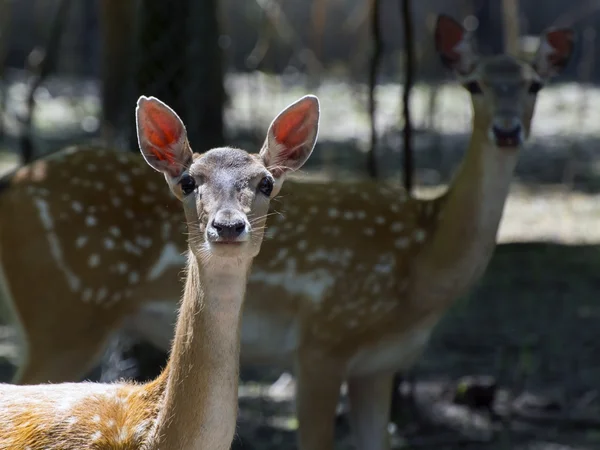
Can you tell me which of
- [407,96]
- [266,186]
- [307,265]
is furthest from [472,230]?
[266,186]

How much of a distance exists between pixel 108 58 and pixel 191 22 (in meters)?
5.61

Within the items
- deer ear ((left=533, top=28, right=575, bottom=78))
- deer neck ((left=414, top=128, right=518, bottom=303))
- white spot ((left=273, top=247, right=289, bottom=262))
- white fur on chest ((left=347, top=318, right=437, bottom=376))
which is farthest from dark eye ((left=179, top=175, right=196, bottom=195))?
deer ear ((left=533, top=28, right=575, bottom=78))

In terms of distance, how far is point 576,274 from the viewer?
9484 mm

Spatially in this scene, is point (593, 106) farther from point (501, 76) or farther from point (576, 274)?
point (501, 76)

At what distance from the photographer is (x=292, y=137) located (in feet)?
13.5

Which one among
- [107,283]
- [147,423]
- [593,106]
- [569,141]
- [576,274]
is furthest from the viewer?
A: [593,106]

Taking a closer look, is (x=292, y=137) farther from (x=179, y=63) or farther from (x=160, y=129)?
(x=179, y=63)

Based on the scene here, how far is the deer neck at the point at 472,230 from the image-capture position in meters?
5.90

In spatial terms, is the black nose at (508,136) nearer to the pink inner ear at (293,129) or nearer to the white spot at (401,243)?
the white spot at (401,243)

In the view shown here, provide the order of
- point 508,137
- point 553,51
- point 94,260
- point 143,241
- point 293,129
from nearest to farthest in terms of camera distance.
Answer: point 293,129
point 508,137
point 94,260
point 143,241
point 553,51

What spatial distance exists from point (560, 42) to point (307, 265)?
5.97 feet

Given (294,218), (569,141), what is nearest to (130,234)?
(294,218)

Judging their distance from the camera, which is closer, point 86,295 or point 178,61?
point 86,295

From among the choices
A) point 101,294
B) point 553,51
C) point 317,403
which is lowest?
point 317,403
